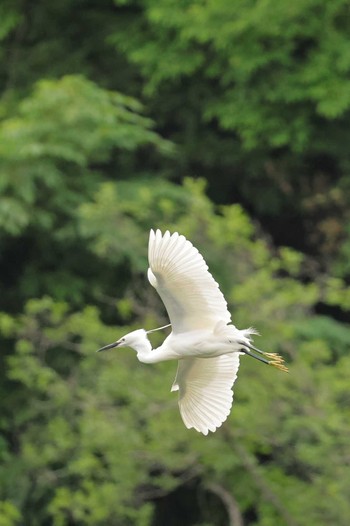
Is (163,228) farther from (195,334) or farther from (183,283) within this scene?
(183,283)

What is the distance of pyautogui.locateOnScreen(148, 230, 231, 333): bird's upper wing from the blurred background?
15.9 feet

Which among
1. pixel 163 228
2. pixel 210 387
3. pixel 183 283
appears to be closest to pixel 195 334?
pixel 183 283

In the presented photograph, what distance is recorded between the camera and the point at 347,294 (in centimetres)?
1382

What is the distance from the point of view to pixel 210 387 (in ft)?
30.7

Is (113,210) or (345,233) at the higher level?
(345,233)

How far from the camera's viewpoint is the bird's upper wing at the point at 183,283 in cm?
857

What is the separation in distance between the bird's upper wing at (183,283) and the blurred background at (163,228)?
4.83 m

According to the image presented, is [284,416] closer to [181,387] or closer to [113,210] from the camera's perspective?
[113,210]

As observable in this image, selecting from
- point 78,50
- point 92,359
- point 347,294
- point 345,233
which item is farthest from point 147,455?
point 78,50

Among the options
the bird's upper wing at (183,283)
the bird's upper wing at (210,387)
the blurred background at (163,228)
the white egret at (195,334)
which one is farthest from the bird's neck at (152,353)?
the blurred background at (163,228)

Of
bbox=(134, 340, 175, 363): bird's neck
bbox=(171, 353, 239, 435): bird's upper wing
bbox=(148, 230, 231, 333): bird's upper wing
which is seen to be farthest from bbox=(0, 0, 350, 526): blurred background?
bbox=(148, 230, 231, 333): bird's upper wing

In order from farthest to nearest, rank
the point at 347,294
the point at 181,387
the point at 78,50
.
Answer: the point at 78,50, the point at 347,294, the point at 181,387

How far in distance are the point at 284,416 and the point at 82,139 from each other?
2.48 meters

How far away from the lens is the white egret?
8.58 m
